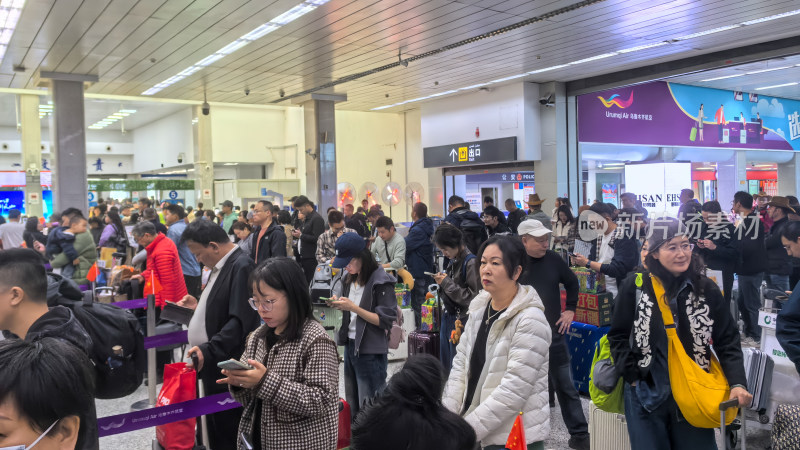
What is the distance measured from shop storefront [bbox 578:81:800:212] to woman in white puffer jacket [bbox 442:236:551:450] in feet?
34.1

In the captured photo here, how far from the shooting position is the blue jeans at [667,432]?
8.46 ft

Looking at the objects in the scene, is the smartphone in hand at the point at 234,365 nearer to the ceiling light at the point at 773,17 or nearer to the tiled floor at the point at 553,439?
the tiled floor at the point at 553,439

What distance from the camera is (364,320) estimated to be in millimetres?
3746

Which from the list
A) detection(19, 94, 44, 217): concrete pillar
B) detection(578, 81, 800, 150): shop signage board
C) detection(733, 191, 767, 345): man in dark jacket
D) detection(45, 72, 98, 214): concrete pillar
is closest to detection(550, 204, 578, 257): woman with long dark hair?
detection(733, 191, 767, 345): man in dark jacket

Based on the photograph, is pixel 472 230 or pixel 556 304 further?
pixel 472 230

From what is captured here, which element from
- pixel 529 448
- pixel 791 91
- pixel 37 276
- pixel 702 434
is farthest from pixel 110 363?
pixel 791 91

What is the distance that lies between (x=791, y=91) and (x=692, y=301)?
17.5m

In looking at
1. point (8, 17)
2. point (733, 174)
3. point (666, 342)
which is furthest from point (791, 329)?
point (733, 174)

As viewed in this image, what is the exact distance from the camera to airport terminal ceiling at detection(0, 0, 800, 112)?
7836 millimetres

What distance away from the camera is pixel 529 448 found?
2367 mm

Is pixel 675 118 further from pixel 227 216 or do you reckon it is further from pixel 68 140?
pixel 68 140

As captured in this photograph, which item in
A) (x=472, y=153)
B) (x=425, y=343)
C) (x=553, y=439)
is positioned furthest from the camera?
(x=472, y=153)

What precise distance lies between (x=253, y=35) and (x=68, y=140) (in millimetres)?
5055

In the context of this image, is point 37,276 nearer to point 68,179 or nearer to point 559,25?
point 559,25
